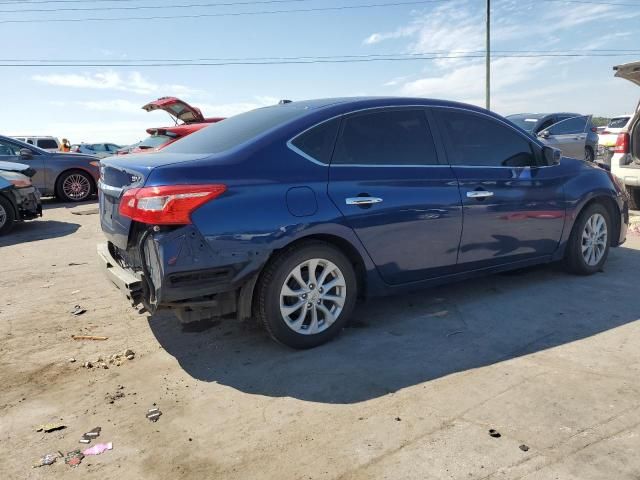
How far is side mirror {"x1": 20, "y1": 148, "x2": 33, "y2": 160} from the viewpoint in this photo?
462 inches

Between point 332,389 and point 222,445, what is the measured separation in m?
0.76

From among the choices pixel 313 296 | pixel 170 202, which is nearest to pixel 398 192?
pixel 313 296

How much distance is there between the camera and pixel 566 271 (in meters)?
5.46

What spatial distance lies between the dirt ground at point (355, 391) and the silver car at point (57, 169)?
806 cm

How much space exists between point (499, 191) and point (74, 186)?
35.8 feet

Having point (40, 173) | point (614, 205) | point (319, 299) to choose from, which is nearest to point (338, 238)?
point (319, 299)

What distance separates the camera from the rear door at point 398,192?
12.4 feet

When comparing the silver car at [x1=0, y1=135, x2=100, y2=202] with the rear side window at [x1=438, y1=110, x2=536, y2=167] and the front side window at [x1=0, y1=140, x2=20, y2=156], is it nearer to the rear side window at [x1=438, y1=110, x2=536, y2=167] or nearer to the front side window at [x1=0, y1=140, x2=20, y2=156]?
the front side window at [x1=0, y1=140, x2=20, y2=156]

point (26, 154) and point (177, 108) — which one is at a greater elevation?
point (177, 108)

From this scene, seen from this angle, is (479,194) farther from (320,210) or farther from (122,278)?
(122,278)

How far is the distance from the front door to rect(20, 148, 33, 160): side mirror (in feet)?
34.1

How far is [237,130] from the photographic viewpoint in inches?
158

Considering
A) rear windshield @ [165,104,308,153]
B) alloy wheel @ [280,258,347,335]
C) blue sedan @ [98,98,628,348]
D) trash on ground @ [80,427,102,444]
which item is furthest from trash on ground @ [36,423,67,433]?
rear windshield @ [165,104,308,153]

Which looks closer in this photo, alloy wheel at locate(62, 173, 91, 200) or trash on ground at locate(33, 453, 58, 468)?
trash on ground at locate(33, 453, 58, 468)
